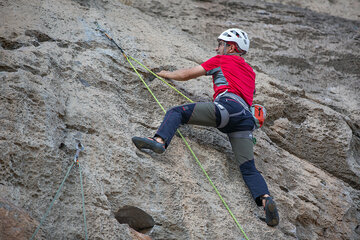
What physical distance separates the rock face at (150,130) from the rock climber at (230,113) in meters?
0.15

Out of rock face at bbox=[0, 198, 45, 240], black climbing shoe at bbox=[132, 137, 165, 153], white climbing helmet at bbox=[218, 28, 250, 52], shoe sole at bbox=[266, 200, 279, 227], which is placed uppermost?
white climbing helmet at bbox=[218, 28, 250, 52]

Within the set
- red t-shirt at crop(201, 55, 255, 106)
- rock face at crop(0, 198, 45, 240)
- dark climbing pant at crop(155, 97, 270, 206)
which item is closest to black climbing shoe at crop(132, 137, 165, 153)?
dark climbing pant at crop(155, 97, 270, 206)

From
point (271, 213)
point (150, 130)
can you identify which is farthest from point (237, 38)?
point (271, 213)

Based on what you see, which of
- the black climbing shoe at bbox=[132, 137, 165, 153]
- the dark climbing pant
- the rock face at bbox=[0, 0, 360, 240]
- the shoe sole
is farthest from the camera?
the dark climbing pant

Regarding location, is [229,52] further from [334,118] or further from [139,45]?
[334,118]

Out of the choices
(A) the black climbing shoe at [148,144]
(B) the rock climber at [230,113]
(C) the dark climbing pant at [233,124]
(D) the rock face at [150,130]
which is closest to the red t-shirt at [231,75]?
(B) the rock climber at [230,113]

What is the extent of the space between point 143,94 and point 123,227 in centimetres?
187

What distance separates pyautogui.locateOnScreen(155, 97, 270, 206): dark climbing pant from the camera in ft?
13.5

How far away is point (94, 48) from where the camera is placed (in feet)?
16.2

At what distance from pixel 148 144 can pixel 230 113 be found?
3.27 ft

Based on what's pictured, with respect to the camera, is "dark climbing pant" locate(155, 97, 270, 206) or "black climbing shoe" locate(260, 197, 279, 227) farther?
"dark climbing pant" locate(155, 97, 270, 206)

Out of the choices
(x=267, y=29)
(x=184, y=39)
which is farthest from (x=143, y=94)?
(x=267, y=29)

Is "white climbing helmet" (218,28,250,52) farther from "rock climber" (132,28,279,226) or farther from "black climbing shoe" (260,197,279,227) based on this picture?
"black climbing shoe" (260,197,279,227)

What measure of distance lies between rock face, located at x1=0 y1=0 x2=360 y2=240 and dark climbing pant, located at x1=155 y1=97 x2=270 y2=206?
157 millimetres
